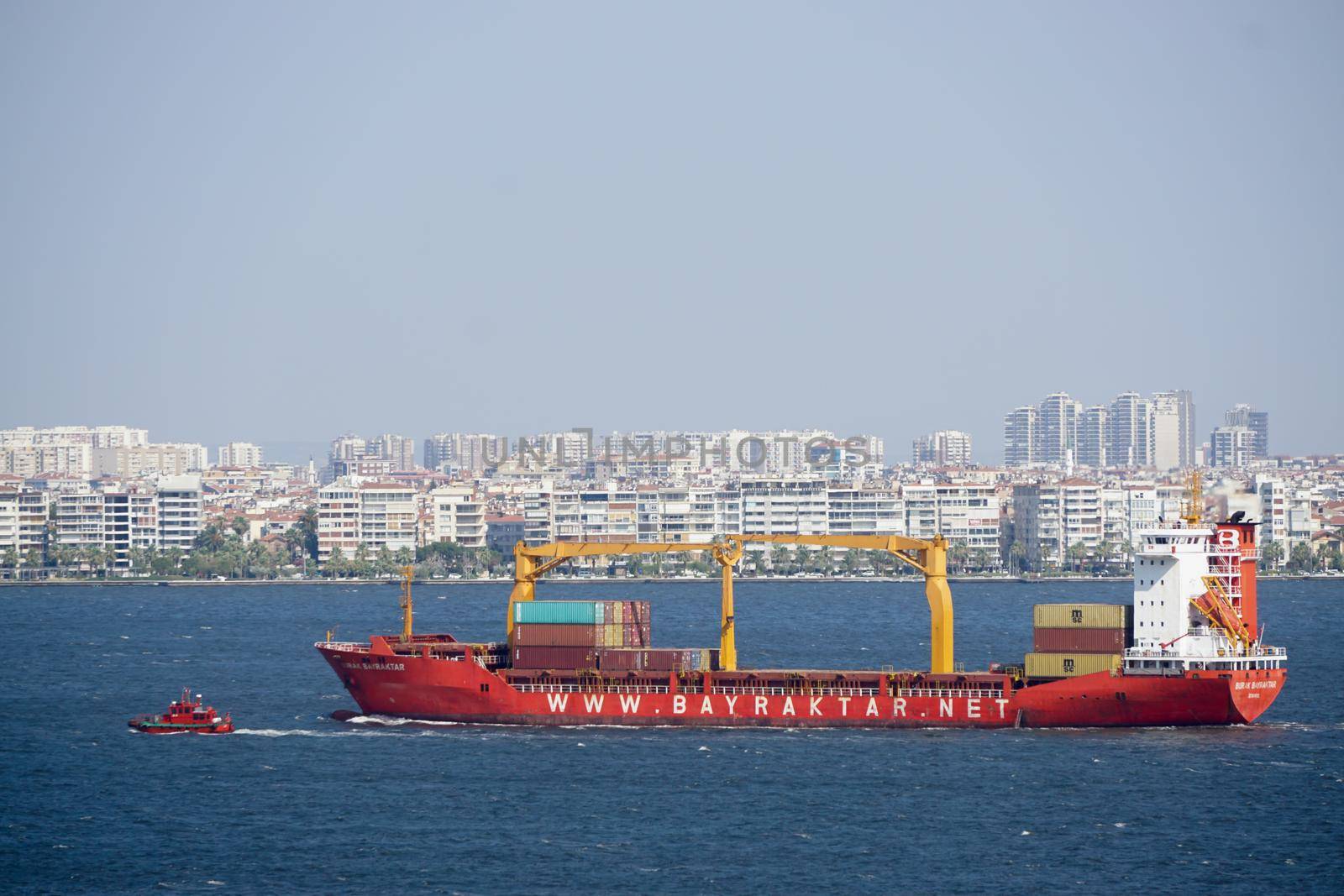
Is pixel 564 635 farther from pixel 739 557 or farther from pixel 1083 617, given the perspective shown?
pixel 1083 617

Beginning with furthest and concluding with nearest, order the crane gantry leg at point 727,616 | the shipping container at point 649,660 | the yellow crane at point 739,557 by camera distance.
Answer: the crane gantry leg at point 727,616, the shipping container at point 649,660, the yellow crane at point 739,557

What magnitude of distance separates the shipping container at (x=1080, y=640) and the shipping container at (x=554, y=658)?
1556cm

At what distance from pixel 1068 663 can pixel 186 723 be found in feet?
98.8

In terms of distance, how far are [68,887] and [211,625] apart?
78.4m

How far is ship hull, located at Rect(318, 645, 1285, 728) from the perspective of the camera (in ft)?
227

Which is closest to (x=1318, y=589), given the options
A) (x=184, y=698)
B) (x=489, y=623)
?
(x=489, y=623)

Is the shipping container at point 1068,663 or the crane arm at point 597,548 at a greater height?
the crane arm at point 597,548

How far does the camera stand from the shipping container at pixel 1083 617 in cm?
7012

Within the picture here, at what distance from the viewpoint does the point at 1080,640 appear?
231 feet

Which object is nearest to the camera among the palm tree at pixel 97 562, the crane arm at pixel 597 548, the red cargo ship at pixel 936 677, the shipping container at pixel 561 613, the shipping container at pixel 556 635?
the red cargo ship at pixel 936 677

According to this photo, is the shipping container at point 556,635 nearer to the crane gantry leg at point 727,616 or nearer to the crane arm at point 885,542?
the crane gantry leg at point 727,616

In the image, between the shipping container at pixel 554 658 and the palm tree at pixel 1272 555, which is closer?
the shipping container at pixel 554 658

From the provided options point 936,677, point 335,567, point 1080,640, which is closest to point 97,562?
point 335,567

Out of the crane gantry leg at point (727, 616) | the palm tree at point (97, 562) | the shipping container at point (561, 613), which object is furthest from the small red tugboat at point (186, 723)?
the palm tree at point (97, 562)
